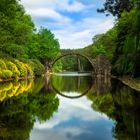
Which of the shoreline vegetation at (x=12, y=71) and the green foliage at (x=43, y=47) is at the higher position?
the green foliage at (x=43, y=47)

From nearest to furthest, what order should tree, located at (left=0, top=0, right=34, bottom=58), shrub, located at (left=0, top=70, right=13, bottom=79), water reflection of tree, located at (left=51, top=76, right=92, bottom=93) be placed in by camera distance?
water reflection of tree, located at (left=51, top=76, right=92, bottom=93) → tree, located at (left=0, top=0, right=34, bottom=58) → shrub, located at (left=0, top=70, right=13, bottom=79)

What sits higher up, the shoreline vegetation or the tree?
the tree

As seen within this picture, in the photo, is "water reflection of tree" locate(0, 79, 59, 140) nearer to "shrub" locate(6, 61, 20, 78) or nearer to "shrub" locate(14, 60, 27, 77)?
"shrub" locate(6, 61, 20, 78)

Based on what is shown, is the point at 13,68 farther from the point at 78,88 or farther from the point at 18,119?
the point at 18,119

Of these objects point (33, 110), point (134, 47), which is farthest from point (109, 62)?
point (33, 110)

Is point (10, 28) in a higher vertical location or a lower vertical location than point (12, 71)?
higher

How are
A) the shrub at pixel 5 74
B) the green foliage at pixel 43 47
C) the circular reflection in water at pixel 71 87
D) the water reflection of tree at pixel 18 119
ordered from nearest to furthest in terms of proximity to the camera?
the water reflection of tree at pixel 18 119
the circular reflection in water at pixel 71 87
the shrub at pixel 5 74
the green foliage at pixel 43 47

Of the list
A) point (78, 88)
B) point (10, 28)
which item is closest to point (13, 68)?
point (10, 28)

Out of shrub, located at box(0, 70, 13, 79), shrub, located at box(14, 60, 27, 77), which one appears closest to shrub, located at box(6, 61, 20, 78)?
shrub, located at box(0, 70, 13, 79)

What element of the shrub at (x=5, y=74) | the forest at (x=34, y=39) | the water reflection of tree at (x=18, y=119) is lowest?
the water reflection of tree at (x=18, y=119)

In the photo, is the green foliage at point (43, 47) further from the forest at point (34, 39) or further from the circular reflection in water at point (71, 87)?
the circular reflection in water at point (71, 87)

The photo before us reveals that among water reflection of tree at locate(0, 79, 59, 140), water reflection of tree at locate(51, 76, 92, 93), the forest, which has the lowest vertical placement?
water reflection of tree at locate(51, 76, 92, 93)

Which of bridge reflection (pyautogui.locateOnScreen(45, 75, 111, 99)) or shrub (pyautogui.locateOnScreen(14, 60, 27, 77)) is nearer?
bridge reflection (pyautogui.locateOnScreen(45, 75, 111, 99))

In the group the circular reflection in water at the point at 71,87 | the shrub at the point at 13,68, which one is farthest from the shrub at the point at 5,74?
the circular reflection in water at the point at 71,87
